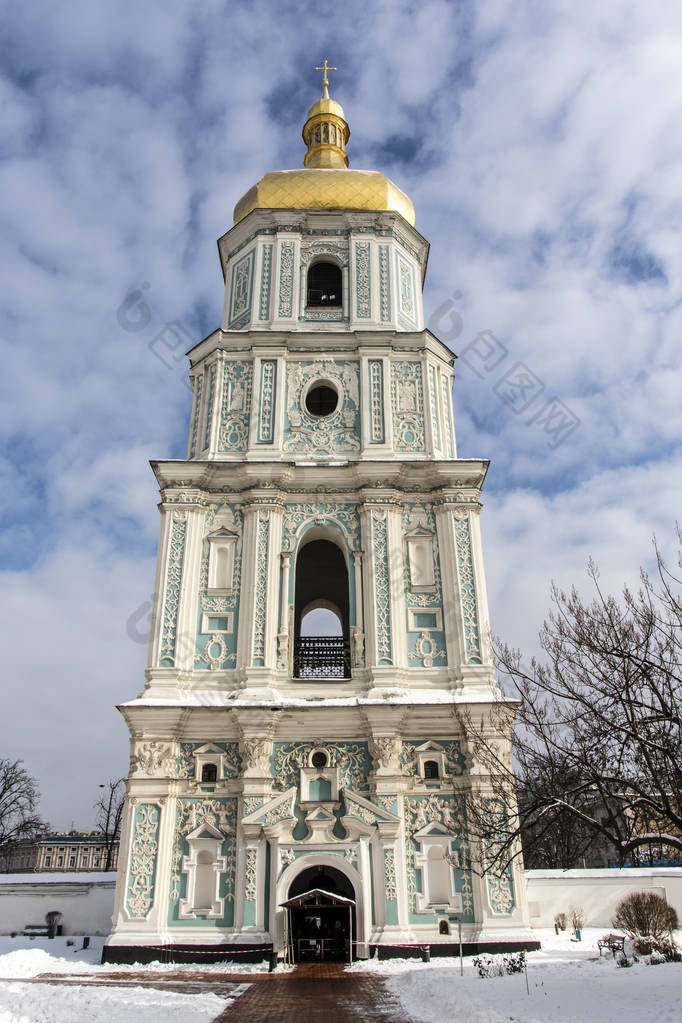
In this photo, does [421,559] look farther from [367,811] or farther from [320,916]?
[320,916]

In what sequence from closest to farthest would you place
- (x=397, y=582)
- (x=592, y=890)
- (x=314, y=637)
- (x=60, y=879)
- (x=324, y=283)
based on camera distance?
(x=397, y=582) → (x=314, y=637) → (x=592, y=890) → (x=60, y=879) → (x=324, y=283)

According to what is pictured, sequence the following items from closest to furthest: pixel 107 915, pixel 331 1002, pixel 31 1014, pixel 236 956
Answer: pixel 31 1014 → pixel 331 1002 → pixel 236 956 → pixel 107 915

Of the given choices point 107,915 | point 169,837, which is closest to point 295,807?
point 169,837

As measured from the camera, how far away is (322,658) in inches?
778

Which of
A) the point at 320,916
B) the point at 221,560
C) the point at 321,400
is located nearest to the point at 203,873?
the point at 320,916

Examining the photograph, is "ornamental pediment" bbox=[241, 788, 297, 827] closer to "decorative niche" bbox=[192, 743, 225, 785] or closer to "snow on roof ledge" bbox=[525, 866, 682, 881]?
"decorative niche" bbox=[192, 743, 225, 785]

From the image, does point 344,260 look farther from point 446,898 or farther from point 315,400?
point 446,898

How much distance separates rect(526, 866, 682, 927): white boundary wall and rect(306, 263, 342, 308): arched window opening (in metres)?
16.7

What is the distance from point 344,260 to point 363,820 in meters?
15.2

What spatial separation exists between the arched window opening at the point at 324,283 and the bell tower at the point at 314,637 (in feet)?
0.19

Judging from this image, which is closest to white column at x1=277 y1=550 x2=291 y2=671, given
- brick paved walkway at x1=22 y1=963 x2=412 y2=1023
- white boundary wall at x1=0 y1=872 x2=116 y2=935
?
brick paved walkway at x1=22 y1=963 x2=412 y2=1023

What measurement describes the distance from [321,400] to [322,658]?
706 centimetres

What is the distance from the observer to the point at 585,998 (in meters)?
10.8

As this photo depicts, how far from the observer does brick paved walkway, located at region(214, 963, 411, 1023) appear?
10508 millimetres
